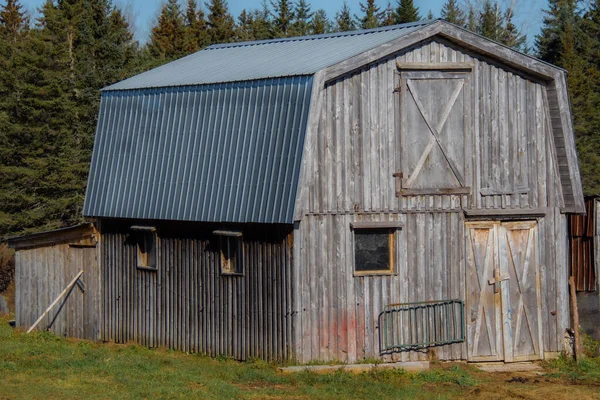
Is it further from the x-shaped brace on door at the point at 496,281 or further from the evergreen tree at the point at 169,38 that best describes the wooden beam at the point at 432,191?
the evergreen tree at the point at 169,38

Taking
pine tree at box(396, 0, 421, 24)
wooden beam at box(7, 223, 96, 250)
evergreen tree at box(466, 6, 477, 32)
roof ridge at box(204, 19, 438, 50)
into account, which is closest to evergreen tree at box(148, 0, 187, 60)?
pine tree at box(396, 0, 421, 24)

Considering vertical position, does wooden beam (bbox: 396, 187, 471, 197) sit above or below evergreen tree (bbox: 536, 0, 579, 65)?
below

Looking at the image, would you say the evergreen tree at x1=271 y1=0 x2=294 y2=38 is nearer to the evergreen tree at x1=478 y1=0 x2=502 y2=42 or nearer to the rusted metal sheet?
the evergreen tree at x1=478 y1=0 x2=502 y2=42

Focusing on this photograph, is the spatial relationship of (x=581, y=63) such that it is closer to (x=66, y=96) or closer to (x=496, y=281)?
(x=66, y=96)

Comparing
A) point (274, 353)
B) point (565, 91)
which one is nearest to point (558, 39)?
point (565, 91)

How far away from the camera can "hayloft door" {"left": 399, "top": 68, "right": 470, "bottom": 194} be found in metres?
20.6

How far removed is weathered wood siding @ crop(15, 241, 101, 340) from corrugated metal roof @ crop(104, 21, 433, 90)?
4328 millimetres

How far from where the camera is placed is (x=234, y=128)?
20.7 m

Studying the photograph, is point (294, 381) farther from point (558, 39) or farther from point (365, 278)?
point (558, 39)

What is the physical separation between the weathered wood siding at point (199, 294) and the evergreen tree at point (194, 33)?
36767 mm

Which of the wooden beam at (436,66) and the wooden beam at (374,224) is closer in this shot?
the wooden beam at (374,224)

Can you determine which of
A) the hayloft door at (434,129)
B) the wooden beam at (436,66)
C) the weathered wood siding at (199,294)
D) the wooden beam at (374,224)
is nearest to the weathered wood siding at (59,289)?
the weathered wood siding at (199,294)

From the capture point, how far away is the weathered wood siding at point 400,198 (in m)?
19.8

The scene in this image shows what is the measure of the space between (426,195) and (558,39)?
49.5 m
